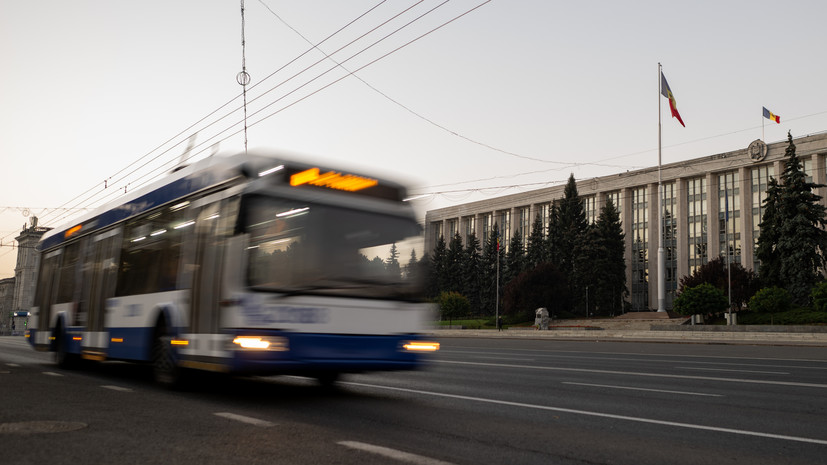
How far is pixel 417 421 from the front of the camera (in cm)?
687

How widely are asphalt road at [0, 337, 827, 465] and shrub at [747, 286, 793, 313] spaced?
45.3m

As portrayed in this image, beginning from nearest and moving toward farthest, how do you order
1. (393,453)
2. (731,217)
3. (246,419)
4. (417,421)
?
(393,453), (246,419), (417,421), (731,217)

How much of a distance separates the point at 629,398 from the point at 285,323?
4.52 metres

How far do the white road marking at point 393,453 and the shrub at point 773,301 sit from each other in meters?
54.2

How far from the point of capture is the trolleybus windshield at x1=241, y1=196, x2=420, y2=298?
26.4ft

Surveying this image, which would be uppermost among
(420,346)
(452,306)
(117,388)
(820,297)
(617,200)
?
(617,200)

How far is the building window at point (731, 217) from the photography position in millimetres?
84000

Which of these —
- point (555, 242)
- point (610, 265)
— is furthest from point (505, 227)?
point (610, 265)

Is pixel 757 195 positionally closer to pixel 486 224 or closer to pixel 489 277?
pixel 489 277

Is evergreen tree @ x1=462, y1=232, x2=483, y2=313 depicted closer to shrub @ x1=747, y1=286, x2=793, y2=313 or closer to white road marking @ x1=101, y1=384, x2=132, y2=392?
shrub @ x1=747, y1=286, x2=793, y2=313

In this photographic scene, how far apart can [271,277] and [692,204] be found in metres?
89.3

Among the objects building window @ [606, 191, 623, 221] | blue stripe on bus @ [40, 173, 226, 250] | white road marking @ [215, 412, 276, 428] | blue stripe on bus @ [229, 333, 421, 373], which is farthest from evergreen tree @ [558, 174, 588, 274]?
white road marking @ [215, 412, 276, 428]

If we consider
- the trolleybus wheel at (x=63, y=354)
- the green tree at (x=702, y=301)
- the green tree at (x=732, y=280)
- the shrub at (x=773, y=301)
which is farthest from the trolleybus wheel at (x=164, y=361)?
the green tree at (x=732, y=280)

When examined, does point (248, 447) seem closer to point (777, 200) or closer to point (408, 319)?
point (408, 319)
